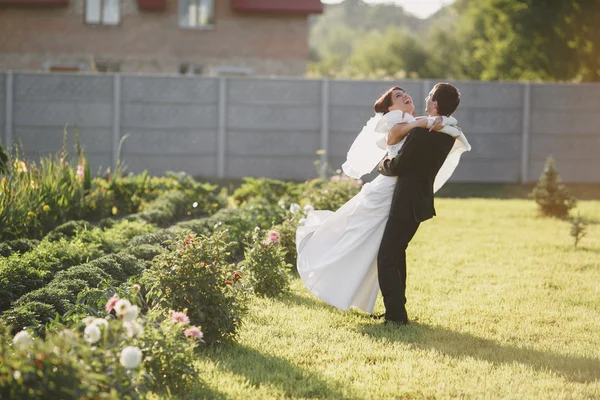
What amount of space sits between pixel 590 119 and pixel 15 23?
16286 millimetres

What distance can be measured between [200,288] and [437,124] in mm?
2082

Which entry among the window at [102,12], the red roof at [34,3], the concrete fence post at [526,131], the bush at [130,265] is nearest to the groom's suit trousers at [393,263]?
the bush at [130,265]

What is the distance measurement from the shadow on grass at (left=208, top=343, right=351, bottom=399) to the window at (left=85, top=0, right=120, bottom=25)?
70.4 feet

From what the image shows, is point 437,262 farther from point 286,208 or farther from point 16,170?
point 16,170

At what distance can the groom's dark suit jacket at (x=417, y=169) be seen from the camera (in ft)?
20.6

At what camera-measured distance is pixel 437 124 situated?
622 cm

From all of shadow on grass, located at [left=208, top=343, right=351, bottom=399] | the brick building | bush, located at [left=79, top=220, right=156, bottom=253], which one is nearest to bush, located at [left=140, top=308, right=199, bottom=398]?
shadow on grass, located at [left=208, top=343, right=351, bottom=399]

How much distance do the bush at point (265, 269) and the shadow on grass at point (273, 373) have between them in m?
1.70

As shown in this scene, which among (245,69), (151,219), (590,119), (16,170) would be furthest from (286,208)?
(245,69)

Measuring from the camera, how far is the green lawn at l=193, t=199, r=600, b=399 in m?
4.97

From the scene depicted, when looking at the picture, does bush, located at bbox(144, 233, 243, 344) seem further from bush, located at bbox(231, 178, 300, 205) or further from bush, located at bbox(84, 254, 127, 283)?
bush, located at bbox(231, 178, 300, 205)

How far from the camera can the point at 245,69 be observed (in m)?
25.7

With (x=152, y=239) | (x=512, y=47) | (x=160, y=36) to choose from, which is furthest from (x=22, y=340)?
(x=512, y=47)

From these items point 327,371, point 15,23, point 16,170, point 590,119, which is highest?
point 15,23
